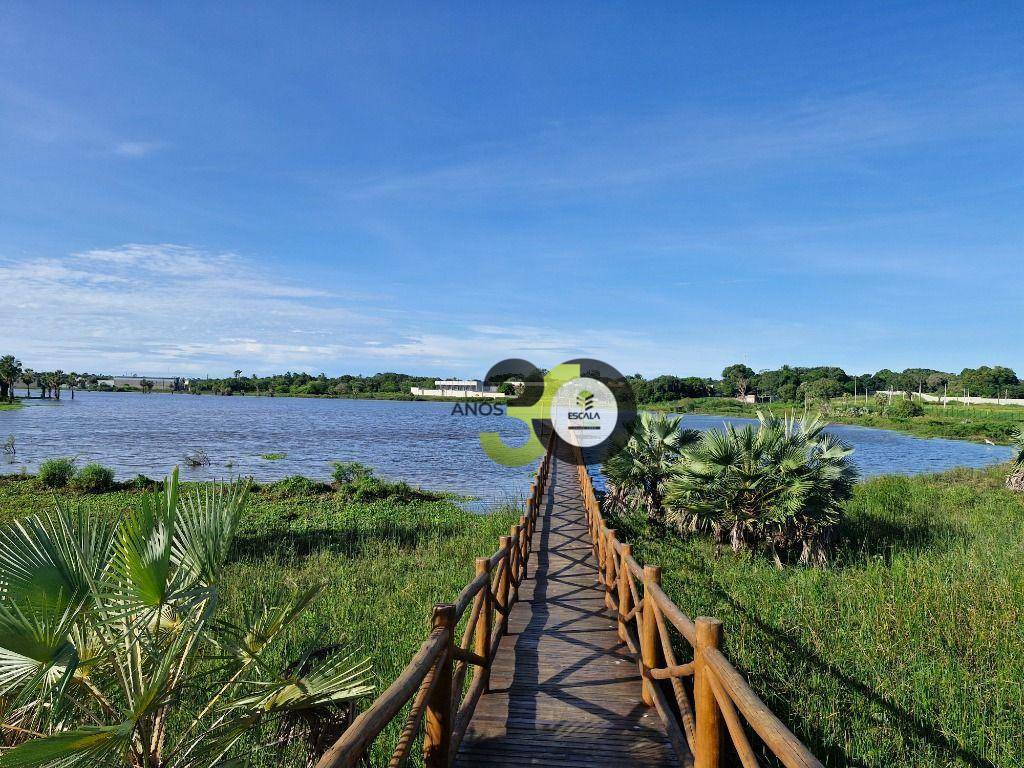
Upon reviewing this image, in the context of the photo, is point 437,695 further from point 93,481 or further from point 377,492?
point 93,481

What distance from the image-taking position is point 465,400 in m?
95.1

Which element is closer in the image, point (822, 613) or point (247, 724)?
point (247, 724)

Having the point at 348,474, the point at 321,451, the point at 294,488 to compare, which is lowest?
the point at 321,451

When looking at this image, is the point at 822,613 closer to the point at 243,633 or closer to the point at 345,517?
the point at 243,633

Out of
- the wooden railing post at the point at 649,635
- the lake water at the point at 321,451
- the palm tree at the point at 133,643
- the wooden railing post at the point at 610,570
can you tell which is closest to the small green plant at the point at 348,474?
the lake water at the point at 321,451

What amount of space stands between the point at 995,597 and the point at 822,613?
2475mm

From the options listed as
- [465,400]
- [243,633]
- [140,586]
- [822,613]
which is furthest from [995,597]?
[465,400]

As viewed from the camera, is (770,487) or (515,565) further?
(770,487)

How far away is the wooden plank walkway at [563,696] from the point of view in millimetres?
3955

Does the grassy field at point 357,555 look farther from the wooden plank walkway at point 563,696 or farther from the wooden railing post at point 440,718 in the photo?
the wooden railing post at point 440,718

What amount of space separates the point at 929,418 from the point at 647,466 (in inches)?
2349

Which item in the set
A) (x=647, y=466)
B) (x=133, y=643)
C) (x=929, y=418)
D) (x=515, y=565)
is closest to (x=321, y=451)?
(x=647, y=466)

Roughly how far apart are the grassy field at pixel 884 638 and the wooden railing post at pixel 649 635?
3.94 feet

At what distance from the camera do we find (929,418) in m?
59.0
